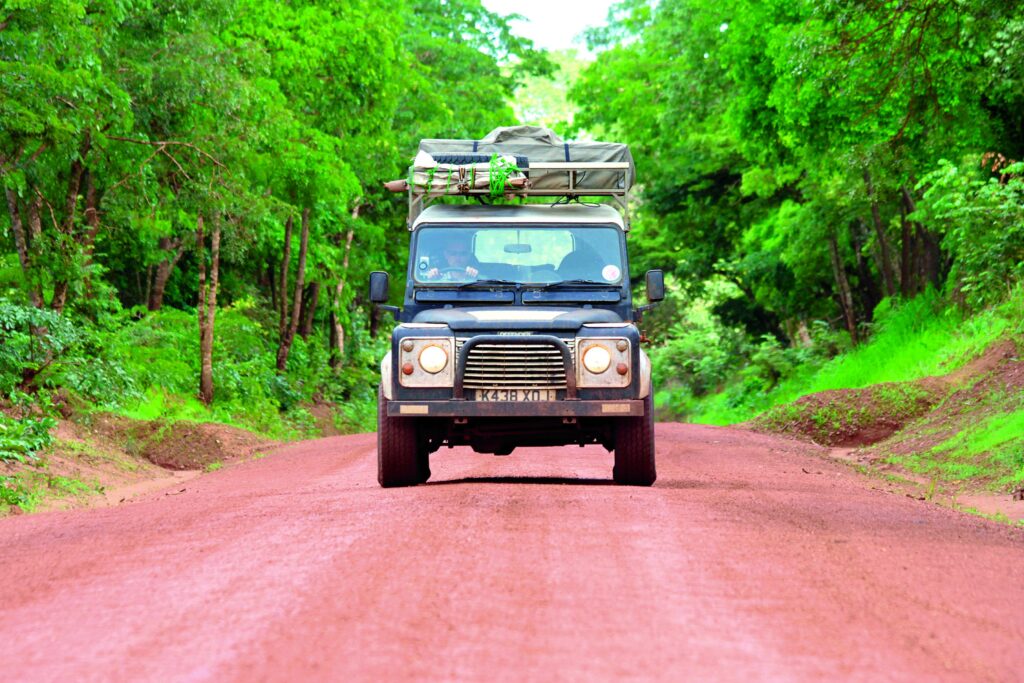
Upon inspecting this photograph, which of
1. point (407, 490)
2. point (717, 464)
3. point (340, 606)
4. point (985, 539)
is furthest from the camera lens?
point (717, 464)

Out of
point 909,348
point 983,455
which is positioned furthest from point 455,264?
point 909,348

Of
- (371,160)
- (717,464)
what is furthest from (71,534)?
(371,160)

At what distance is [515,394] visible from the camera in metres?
12.6

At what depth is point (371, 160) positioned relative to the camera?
3384 cm

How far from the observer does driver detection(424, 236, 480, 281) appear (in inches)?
537

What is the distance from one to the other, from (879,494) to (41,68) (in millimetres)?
11302

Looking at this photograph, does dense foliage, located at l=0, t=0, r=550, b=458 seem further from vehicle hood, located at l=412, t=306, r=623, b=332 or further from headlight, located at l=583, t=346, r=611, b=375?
headlight, located at l=583, t=346, r=611, b=375

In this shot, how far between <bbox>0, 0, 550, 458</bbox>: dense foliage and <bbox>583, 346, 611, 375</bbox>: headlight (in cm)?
752

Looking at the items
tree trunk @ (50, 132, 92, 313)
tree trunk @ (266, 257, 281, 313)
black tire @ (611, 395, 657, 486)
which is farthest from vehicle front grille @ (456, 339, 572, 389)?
tree trunk @ (266, 257, 281, 313)

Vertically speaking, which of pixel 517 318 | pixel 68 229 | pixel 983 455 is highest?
pixel 68 229

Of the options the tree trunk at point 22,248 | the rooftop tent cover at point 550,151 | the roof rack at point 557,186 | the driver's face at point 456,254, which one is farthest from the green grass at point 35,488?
the rooftop tent cover at point 550,151

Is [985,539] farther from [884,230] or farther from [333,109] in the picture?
[884,230]

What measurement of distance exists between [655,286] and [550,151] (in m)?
2.27

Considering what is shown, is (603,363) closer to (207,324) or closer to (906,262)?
(207,324)
